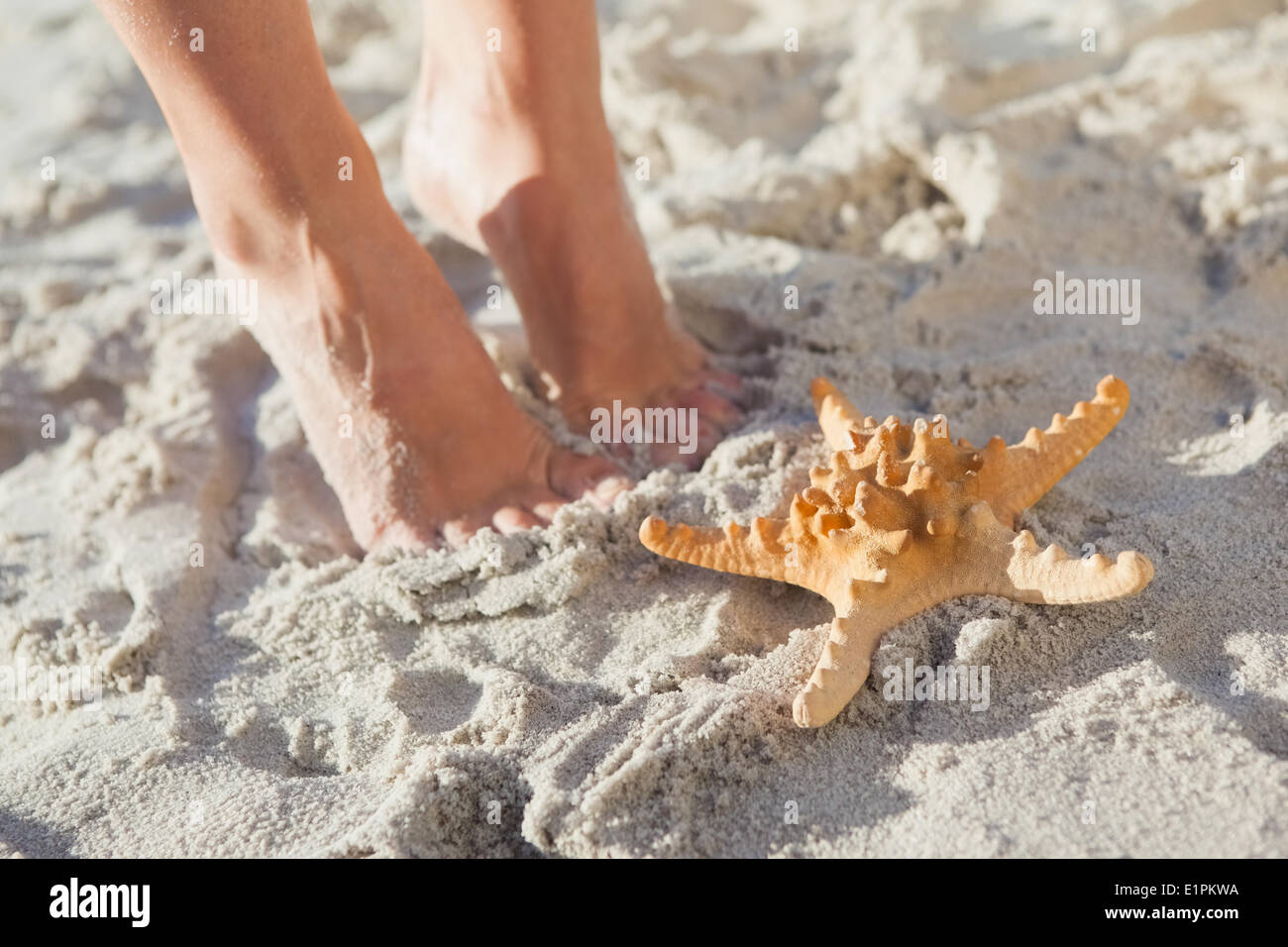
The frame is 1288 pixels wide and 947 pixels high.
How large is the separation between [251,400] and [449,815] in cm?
142

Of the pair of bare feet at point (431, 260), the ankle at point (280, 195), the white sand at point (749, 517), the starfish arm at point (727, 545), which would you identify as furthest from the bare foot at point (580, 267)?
the starfish arm at point (727, 545)

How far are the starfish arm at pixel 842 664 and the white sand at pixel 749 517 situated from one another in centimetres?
4

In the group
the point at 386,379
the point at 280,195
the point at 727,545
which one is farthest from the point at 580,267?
the point at 727,545

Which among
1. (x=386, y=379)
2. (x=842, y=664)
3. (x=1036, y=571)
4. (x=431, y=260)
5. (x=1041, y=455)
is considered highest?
(x=431, y=260)

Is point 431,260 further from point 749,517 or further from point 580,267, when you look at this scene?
point 749,517

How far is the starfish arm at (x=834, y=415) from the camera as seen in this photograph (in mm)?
1755

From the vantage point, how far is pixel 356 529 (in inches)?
78.2

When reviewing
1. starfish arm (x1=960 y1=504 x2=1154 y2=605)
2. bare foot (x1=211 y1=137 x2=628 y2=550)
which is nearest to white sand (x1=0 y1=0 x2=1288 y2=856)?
starfish arm (x1=960 y1=504 x2=1154 y2=605)

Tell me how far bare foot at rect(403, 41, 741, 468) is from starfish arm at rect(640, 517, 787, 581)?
1.72 ft

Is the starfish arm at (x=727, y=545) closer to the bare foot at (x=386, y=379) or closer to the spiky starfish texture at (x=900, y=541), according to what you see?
the spiky starfish texture at (x=900, y=541)

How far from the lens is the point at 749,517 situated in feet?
5.80

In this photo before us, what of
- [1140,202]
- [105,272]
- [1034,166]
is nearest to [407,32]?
[105,272]

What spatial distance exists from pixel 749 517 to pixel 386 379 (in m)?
0.71
